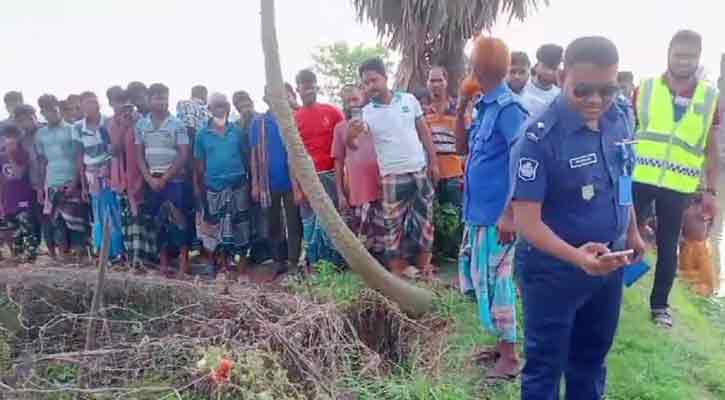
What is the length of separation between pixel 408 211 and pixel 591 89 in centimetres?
283

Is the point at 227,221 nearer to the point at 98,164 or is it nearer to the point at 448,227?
the point at 98,164

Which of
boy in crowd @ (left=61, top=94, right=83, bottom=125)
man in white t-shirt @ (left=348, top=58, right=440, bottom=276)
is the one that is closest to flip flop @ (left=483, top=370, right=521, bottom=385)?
man in white t-shirt @ (left=348, top=58, right=440, bottom=276)

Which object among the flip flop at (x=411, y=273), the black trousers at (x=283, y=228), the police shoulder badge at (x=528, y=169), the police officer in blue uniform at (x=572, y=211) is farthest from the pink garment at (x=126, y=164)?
the police shoulder badge at (x=528, y=169)

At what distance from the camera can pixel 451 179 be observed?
5398 mm

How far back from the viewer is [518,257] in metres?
2.49

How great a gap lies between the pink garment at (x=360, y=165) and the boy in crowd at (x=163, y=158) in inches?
53.1

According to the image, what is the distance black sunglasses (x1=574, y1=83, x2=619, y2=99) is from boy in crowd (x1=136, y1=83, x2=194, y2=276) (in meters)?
3.92

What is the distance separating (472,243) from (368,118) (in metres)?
Result: 1.73

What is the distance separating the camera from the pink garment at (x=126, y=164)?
553 cm

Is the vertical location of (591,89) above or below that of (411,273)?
above

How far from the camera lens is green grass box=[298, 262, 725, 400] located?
3.10 meters

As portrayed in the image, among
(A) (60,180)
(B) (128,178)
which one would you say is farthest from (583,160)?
(A) (60,180)

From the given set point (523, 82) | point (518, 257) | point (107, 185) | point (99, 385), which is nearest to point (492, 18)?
point (523, 82)

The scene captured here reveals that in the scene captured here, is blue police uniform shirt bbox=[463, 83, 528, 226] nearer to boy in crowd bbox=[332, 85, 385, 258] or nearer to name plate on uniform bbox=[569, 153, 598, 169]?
name plate on uniform bbox=[569, 153, 598, 169]
